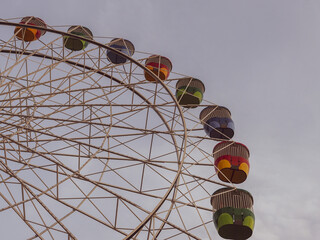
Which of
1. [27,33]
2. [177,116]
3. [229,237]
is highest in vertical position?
[27,33]

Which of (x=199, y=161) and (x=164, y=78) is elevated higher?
(x=164, y=78)

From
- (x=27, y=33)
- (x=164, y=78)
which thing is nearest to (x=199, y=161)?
(x=164, y=78)

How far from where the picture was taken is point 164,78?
21047mm

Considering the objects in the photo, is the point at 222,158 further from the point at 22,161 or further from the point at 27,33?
the point at 27,33

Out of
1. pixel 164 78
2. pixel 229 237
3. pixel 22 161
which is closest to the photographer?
pixel 22 161

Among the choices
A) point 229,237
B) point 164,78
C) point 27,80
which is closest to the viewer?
point 229,237

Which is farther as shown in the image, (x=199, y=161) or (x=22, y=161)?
(x=199, y=161)

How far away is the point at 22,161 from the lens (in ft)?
47.4

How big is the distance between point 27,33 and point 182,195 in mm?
10477

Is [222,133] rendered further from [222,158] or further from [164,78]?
[164,78]

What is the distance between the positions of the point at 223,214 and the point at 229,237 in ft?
3.03

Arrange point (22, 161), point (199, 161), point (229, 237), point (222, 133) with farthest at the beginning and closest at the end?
point (222, 133) → point (199, 161) → point (229, 237) → point (22, 161)

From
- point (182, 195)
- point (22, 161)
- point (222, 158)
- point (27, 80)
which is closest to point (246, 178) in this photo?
point (222, 158)

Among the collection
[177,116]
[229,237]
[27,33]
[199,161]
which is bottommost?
[229,237]
